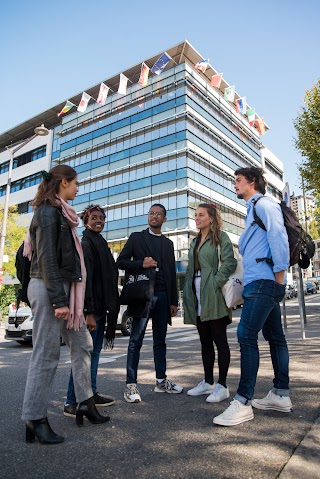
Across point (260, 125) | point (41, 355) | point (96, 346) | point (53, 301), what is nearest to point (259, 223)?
point (53, 301)

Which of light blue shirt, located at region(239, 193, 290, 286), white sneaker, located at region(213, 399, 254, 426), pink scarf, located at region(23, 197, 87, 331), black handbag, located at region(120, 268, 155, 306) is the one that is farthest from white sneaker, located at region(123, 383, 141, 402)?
light blue shirt, located at region(239, 193, 290, 286)

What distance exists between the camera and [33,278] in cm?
265

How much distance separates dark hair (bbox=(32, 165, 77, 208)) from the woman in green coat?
1.52 metres

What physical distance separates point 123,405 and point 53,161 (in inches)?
1827

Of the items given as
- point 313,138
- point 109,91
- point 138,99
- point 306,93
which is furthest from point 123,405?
point 109,91

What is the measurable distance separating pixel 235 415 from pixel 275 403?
1.73 ft

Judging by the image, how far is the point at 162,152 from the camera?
36.3 metres

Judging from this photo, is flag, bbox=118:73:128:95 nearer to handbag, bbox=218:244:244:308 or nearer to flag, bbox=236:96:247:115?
flag, bbox=236:96:247:115

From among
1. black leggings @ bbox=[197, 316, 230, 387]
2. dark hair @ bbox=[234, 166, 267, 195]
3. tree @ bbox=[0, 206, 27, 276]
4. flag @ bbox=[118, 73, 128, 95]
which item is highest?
flag @ bbox=[118, 73, 128, 95]

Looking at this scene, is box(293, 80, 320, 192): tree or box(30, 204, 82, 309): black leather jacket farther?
box(293, 80, 320, 192): tree

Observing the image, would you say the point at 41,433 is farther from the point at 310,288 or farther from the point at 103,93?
the point at 310,288

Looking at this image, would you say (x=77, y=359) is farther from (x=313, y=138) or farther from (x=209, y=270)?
(x=313, y=138)

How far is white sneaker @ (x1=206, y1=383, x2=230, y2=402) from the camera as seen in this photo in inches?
129

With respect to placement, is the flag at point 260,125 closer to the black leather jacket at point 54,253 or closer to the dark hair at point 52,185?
the dark hair at point 52,185
